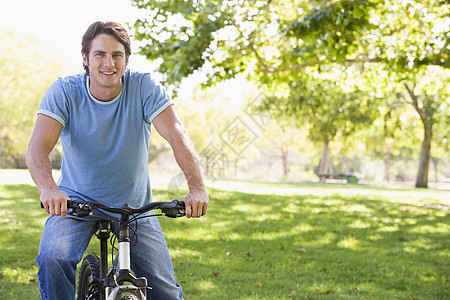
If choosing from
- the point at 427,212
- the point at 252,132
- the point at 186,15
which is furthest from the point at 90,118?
the point at 252,132

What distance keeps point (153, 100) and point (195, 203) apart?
77 cm

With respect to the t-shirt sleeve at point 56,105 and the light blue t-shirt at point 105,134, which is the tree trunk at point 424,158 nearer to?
the light blue t-shirt at point 105,134

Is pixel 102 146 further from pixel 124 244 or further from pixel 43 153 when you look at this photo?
pixel 124 244

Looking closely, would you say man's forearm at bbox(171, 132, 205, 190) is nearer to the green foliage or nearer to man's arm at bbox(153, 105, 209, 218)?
man's arm at bbox(153, 105, 209, 218)

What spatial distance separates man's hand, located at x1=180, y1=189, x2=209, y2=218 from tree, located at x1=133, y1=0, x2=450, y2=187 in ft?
23.6

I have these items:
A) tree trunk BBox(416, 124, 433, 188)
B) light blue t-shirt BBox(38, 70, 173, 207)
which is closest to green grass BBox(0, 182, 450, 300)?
light blue t-shirt BBox(38, 70, 173, 207)

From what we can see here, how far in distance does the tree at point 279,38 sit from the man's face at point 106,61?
22.3ft

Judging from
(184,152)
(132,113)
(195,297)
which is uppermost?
(132,113)

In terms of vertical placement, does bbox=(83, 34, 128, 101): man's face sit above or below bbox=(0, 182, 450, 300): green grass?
above

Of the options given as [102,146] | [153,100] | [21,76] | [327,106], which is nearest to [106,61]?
[153,100]

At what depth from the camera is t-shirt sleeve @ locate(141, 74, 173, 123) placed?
304cm

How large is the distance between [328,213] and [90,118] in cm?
1091

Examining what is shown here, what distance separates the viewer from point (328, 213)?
1324 centimetres

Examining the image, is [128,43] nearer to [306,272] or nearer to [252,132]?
[306,272]
